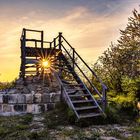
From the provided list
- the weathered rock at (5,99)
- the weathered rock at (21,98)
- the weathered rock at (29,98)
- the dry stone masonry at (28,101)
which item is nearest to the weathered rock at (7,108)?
the dry stone masonry at (28,101)

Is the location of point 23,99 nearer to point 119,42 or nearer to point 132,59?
point 132,59

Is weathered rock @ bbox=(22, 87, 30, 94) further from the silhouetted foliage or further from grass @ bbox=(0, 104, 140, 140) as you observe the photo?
the silhouetted foliage

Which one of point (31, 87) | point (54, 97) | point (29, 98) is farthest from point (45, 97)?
point (31, 87)

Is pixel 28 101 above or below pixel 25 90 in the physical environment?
below

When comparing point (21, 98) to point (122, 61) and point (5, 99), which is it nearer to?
point (5, 99)

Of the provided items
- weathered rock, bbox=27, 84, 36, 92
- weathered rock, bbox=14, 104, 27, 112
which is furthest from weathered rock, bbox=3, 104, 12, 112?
weathered rock, bbox=27, 84, 36, 92

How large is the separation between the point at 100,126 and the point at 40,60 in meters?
6.22

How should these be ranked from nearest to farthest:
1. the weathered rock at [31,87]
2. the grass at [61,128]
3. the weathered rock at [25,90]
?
the grass at [61,128] → the weathered rock at [25,90] → the weathered rock at [31,87]

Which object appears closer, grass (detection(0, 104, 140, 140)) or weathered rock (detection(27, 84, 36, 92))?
grass (detection(0, 104, 140, 140))

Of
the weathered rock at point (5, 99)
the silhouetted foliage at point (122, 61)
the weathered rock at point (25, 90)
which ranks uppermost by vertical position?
the silhouetted foliage at point (122, 61)

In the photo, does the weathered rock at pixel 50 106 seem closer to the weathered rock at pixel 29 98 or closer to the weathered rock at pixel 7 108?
the weathered rock at pixel 29 98

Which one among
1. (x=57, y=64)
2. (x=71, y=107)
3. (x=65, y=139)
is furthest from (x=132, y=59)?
(x=65, y=139)

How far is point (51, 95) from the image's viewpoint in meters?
13.6

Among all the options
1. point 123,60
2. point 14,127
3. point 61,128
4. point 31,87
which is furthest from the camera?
point 123,60
